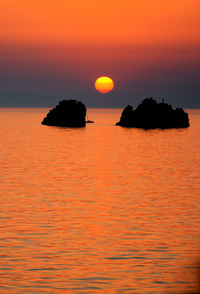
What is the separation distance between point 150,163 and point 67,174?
18562 mm

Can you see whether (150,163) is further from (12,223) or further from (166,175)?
(12,223)

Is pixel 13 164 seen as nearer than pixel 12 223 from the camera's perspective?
No

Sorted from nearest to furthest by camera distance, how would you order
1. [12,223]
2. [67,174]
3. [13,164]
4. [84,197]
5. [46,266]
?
[46,266]
[12,223]
[84,197]
[67,174]
[13,164]

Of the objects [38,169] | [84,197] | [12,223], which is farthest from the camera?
[38,169]

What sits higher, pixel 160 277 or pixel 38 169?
pixel 38 169

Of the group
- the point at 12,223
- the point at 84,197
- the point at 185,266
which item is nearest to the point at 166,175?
the point at 84,197

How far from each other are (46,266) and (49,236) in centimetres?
588

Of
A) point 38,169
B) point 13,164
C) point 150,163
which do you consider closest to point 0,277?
point 38,169

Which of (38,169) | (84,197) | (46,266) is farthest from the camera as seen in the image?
(38,169)

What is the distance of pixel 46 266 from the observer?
25.6 m

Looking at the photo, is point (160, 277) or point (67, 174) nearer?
point (160, 277)

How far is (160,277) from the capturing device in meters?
24.3

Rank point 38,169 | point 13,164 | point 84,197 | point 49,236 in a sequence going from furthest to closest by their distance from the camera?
point 13,164 → point 38,169 → point 84,197 → point 49,236

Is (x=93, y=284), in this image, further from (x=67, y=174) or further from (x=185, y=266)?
(x=67, y=174)
